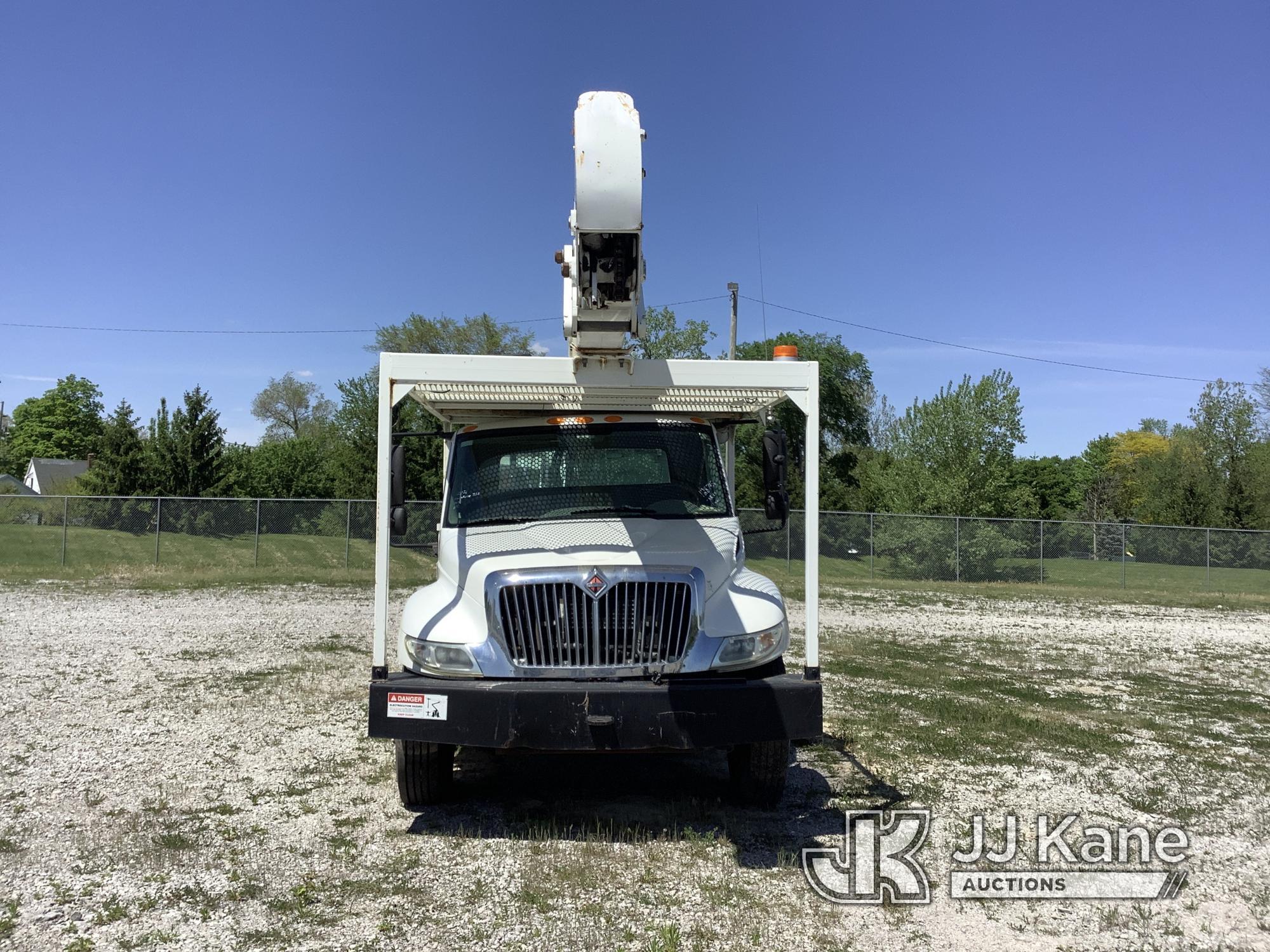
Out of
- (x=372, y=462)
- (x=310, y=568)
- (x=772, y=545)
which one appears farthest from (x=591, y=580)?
(x=372, y=462)

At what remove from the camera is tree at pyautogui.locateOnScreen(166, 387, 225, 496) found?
34281 mm

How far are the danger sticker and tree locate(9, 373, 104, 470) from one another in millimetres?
88323

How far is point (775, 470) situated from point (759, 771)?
178 cm

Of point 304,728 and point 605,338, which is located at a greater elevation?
point 605,338

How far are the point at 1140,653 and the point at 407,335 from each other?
39681mm

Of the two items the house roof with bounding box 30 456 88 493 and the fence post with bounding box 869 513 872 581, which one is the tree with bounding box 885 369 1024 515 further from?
the house roof with bounding box 30 456 88 493

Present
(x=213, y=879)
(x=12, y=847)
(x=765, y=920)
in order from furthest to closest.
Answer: (x=12, y=847) < (x=213, y=879) < (x=765, y=920)

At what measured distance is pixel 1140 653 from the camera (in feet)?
43.0

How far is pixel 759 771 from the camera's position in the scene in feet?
17.3

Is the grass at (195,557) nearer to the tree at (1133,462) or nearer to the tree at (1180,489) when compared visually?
the tree at (1180,489)

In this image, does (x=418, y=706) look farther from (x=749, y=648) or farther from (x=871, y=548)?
(x=871, y=548)

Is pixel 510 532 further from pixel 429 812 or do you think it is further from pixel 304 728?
pixel 304 728

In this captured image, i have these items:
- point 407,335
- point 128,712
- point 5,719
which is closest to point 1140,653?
point 128,712

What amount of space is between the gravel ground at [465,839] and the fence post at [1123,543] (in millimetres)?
18778
